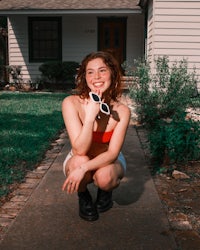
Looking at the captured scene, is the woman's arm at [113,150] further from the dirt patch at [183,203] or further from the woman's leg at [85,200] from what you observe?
the dirt patch at [183,203]

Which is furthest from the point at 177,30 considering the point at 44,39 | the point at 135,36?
the point at 44,39

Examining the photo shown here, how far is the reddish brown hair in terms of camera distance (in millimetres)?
3178

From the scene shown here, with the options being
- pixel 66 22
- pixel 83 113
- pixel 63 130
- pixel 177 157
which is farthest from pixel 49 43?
pixel 83 113

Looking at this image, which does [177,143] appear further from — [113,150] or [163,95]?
[163,95]

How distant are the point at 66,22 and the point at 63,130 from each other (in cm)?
1078

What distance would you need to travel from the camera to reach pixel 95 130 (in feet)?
10.8

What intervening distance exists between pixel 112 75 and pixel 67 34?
586 inches

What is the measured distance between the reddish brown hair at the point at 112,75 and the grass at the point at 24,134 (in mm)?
1466

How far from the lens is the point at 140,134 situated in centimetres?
749

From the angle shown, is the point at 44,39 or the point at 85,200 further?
the point at 44,39

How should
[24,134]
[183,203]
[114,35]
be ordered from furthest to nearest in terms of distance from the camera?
[114,35], [24,134], [183,203]

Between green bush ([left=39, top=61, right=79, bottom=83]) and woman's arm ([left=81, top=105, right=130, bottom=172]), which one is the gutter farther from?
woman's arm ([left=81, top=105, right=130, bottom=172])

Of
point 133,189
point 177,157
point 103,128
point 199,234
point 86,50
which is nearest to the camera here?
point 199,234

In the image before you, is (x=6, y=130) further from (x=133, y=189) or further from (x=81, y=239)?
(x=81, y=239)
